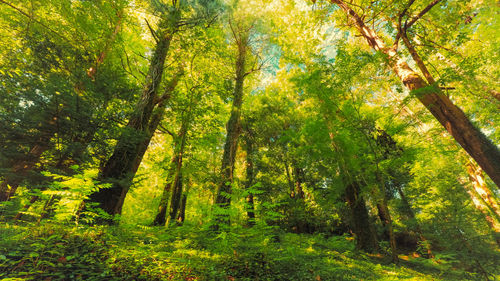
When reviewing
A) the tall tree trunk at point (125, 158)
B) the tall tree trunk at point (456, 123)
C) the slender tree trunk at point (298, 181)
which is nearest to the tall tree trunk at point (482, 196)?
the slender tree trunk at point (298, 181)

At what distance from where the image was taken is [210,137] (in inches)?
375

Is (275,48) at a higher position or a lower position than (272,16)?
lower

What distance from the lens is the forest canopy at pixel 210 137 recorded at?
302 centimetres

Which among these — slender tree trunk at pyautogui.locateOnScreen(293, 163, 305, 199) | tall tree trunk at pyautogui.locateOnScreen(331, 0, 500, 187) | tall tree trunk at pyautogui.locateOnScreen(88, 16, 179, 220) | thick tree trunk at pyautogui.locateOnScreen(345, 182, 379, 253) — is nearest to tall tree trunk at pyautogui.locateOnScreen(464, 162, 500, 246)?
thick tree trunk at pyautogui.locateOnScreen(345, 182, 379, 253)

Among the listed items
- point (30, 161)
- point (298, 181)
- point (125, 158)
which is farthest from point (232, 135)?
point (298, 181)

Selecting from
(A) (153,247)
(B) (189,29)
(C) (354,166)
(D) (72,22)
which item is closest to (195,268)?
(A) (153,247)

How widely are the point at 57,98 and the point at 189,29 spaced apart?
5212 mm

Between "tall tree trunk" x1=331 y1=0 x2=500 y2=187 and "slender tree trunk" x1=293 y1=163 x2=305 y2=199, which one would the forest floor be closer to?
"tall tree trunk" x1=331 y1=0 x2=500 y2=187

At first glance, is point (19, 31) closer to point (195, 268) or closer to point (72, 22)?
point (72, 22)

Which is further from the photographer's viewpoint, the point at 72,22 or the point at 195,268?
the point at 72,22

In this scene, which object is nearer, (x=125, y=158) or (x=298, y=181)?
(x=125, y=158)

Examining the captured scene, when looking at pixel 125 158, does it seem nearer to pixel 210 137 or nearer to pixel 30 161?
pixel 30 161

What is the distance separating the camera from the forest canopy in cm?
302

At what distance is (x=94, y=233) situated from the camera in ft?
9.79
